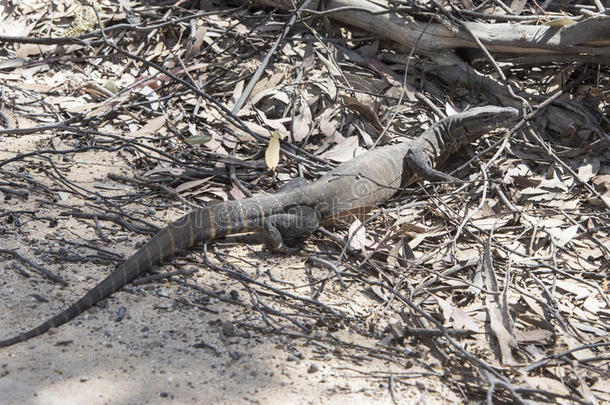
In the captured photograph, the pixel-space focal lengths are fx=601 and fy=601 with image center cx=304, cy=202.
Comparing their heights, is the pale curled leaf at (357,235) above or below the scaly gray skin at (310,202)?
below

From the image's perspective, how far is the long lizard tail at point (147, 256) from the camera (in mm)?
3646

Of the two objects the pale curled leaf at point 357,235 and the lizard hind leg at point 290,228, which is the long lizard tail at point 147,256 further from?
the pale curled leaf at point 357,235

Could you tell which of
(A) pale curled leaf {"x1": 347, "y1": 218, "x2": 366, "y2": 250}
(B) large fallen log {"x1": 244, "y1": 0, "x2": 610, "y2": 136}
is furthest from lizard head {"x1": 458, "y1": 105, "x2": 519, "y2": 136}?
(A) pale curled leaf {"x1": 347, "y1": 218, "x2": 366, "y2": 250}

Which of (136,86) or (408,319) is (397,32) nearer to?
(136,86)

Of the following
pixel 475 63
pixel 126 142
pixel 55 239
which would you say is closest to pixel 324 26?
pixel 475 63

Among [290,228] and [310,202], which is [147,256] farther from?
[310,202]

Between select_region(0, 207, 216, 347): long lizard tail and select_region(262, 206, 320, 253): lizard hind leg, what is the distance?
390 mm

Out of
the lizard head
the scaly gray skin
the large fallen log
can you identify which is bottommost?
the scaly gray skin

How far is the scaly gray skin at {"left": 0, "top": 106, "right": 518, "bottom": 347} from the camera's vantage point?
4129 millimetres

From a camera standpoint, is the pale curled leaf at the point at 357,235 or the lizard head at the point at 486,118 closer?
the pale curled leaf at the point at 357,235

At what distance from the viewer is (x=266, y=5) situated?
7.46m

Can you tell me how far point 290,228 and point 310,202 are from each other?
0.34 meters

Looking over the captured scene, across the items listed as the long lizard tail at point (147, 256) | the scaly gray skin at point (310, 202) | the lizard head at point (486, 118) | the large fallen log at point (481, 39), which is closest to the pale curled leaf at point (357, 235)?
the scaly gray skin at point (310, 202)

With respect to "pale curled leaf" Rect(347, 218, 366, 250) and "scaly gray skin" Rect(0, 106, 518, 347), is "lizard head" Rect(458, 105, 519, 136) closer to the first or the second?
"scaly gray skin" Rect(0, 106, 518, 347)
